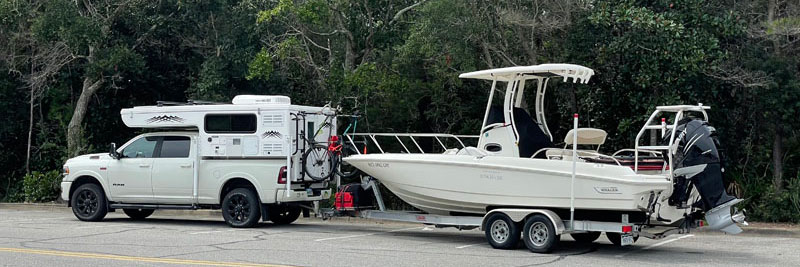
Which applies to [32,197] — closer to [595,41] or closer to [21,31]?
[21,31]

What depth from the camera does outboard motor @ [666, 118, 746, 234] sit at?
488 inches

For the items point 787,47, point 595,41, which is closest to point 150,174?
point 595,41

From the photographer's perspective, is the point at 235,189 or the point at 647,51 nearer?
the point at 235,189

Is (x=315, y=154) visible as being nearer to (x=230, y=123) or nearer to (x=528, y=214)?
(x=230, y=123)

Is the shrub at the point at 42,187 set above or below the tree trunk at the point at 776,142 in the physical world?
below

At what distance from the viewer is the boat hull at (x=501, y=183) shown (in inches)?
485

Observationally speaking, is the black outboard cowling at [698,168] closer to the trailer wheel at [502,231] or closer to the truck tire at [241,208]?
the trailer wheel at [502,231]

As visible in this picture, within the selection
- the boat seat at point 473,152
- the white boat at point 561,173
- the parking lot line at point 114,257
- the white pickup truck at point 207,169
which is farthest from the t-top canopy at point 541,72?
the parking lot line at point 114,257

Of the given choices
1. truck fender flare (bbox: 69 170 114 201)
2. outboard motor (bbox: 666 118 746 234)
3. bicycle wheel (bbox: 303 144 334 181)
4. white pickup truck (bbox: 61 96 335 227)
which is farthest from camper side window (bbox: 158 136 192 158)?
outboard motor (bbox: 666 118 746 234)

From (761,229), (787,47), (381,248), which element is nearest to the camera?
(381,248)

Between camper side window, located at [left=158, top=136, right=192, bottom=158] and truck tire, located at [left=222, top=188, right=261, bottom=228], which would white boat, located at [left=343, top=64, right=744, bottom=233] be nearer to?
truck tire, located at [left=222, top=188, right=261, bottom=228]

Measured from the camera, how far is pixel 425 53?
18.9 meters

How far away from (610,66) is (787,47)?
3.58m

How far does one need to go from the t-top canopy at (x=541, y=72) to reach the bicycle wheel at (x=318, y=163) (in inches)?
131
